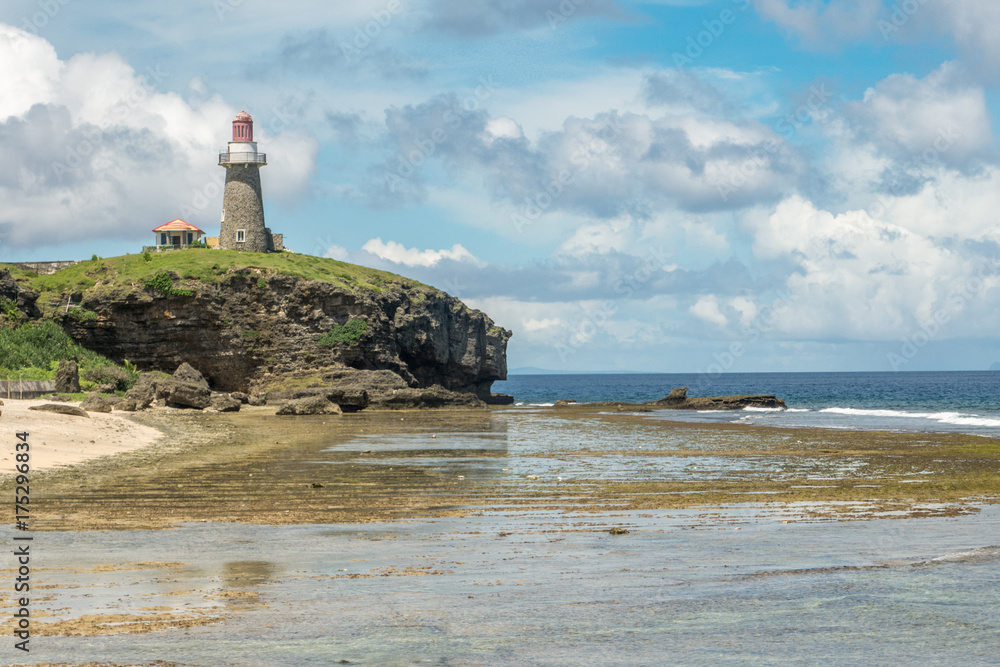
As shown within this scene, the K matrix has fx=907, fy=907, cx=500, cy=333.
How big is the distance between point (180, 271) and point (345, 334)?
11387 mm

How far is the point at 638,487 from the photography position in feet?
54.7

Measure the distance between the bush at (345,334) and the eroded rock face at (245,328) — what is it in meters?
0.28

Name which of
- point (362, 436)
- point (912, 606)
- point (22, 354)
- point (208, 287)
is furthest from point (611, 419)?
point (912, 606)

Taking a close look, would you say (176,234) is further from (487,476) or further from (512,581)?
(512,581)

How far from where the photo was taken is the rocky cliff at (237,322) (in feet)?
191

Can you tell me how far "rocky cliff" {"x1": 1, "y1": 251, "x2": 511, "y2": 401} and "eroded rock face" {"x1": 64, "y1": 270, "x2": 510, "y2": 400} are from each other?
0.21 feet

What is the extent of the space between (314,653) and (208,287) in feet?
183

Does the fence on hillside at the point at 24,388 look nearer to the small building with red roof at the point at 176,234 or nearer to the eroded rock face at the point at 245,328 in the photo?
the eroded rock face at the point at 245,328

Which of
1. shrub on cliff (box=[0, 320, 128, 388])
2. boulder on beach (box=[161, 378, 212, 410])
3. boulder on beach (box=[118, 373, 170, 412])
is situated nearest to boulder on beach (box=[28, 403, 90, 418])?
boulder on beach (box=[118, 373, 170, 412])

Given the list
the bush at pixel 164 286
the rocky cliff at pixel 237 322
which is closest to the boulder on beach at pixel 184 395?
the rocky cliff at pixel 237 322

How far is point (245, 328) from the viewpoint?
60.2m

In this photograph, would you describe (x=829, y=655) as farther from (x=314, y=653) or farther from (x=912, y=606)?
(x=314, y=653)

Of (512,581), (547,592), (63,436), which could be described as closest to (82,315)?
(63,436)

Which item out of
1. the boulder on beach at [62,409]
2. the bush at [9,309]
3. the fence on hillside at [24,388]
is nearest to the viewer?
the boulder on beach at [62,409]
